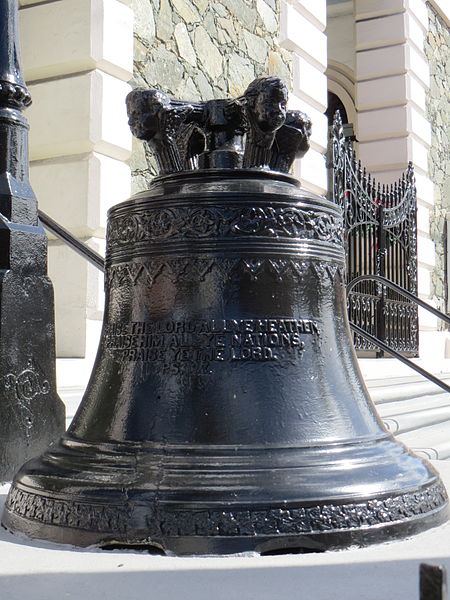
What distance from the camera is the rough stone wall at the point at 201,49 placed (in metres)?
6.66

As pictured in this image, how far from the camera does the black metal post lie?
120 inches

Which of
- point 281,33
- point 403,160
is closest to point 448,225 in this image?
point 403,160

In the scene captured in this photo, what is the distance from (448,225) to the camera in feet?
44.8

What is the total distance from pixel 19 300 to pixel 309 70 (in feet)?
21.6

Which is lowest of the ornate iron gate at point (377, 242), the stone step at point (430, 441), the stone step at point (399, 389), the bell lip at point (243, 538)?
the stone step at point (430, 441)

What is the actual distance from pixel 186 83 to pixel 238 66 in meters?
1.02

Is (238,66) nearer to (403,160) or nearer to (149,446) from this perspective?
→ (403,160)

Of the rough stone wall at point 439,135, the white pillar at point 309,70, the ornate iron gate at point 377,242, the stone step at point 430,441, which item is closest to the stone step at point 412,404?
the stone step at point 430,441

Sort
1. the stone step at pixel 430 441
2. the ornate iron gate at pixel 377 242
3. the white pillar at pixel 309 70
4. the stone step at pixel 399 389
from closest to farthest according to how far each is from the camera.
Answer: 1. the stone step at pixel 430 441
2. the stone step at pixel 399 389
3. the white pillar at pixel 309 70
4. the ornate iron gate at pixel 377 242

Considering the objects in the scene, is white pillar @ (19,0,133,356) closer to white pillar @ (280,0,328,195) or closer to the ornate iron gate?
white pillar @ (280,0,328,195)

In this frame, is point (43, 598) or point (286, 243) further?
point (286, 243)

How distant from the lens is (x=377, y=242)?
10.2 metres

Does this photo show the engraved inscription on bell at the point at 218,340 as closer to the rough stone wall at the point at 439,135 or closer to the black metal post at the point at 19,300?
the black metal post at the point at 19,300

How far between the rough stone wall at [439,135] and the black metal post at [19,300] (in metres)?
10.5
